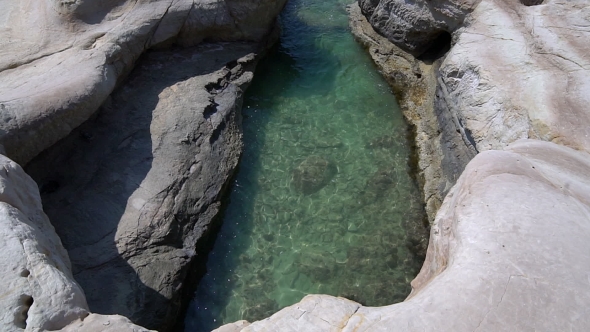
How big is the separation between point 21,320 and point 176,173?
324cm

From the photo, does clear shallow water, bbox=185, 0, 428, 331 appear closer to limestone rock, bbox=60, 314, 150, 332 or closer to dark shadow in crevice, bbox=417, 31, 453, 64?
dark shadow in crevice, bbox=417, 31, 453, 64

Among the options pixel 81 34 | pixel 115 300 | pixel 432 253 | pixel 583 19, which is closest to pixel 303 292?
pixel 432 253

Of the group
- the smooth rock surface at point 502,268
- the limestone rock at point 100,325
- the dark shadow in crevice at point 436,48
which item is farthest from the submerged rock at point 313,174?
the limestone rock at point 100,325

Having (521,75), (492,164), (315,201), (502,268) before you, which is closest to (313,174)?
(315,201)

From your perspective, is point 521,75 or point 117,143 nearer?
point 521,75

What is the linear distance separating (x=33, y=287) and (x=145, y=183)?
2.78m

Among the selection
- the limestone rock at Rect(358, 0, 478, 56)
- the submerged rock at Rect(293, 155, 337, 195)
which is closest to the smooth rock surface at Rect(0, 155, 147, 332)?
the submerged rock at Rect(293, 155, 337, 195)

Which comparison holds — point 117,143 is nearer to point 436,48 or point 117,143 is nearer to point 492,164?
point 492,164

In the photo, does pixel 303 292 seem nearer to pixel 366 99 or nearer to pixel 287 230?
pixel 287 230

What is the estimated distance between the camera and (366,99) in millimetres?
8672

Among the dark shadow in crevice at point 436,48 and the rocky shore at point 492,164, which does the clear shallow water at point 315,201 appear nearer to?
the rocky shore at point 492,164

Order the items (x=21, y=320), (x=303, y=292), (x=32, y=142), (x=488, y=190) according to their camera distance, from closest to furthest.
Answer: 1. (x=21, y=320)
2. (x=488, y=190)
3. (x=32, y=142)
4. (x=303, y=292)

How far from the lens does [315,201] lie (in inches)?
273

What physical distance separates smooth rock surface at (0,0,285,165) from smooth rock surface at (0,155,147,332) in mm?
1576
